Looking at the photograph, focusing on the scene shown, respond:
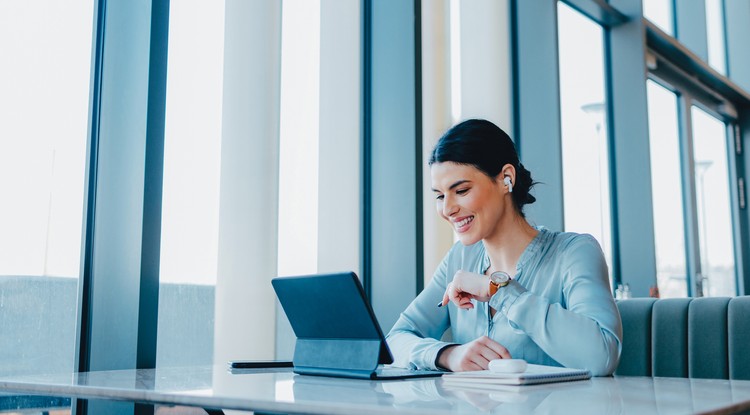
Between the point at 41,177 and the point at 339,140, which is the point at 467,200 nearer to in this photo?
the point at 339,140

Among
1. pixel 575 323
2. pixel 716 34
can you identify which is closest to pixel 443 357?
pixel 575 323

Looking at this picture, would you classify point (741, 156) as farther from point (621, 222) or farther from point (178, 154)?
point (178, 154)

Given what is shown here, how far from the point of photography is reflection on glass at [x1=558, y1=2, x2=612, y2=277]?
12.2 ft

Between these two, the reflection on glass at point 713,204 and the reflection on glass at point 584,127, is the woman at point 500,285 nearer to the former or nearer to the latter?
the reflection on glass at point 584,127

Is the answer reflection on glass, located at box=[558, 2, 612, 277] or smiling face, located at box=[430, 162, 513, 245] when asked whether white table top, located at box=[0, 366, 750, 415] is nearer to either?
A: smiling face, located at box=[430, 162, 513, 245]

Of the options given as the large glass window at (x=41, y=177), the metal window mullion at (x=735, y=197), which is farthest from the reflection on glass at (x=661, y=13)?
the large glass window at (x=41, y=177)

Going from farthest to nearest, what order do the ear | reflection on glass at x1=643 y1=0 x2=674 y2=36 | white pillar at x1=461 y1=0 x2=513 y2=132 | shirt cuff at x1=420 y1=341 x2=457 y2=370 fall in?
reflection on glass at x1=643 y1=0 x2=674 y2=36
white pillar at x1=461 y1=0 x2=513 y2=132
the ear
shirt cuff at x1=420 y1=341 x2=457 y2=370

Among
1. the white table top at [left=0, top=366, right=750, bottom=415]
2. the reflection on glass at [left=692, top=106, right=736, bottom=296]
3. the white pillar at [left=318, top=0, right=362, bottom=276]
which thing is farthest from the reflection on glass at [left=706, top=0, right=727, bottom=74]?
the white table top at [left=0, top=366, right=750, bottom=415]

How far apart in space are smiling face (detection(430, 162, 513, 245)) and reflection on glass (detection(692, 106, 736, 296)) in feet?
11.5

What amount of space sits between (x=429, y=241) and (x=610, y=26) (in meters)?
1.94

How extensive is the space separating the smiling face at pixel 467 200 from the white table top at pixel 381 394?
59 centimetres

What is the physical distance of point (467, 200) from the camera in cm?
188

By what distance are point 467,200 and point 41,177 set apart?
1031 millimetres

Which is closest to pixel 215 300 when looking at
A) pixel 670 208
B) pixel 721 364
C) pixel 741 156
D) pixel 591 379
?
pixel 591 379
